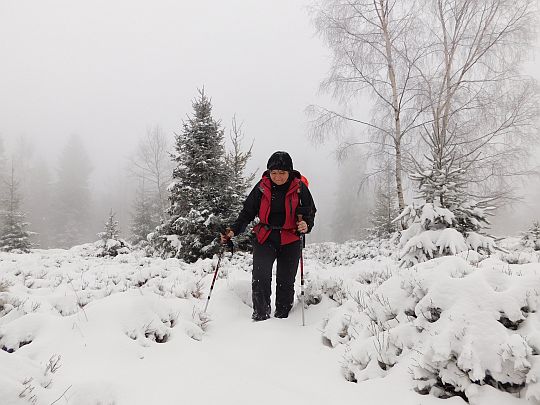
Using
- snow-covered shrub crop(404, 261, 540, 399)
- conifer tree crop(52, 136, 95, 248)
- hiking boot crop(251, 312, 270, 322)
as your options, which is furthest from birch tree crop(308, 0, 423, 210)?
conifer tree crop(52, 136, 95, 248)

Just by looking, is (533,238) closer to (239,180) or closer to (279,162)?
(239,180)

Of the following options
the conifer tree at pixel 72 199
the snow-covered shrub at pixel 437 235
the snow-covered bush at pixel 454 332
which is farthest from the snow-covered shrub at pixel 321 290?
the conifer tree at pixel 72 199

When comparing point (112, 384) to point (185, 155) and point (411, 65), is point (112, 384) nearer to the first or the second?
point (185, 155)

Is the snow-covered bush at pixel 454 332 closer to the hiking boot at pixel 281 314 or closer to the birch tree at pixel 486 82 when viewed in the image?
the hiking boot at pixel 281 314

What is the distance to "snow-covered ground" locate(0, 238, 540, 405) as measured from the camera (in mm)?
2246

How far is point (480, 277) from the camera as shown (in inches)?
111

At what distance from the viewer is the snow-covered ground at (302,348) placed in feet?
7.37

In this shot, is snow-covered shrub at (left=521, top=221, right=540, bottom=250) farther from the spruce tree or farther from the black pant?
the black pant

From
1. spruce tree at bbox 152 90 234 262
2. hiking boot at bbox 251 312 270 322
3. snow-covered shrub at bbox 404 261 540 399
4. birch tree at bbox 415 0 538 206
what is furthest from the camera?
birch tree at bbox 415 0 538 206

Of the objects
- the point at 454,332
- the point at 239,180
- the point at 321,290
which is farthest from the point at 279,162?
the point at 239,180

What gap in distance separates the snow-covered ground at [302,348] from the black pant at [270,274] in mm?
257

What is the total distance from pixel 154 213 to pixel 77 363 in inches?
1058

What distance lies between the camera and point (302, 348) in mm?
3605

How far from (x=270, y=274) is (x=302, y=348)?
116cm
